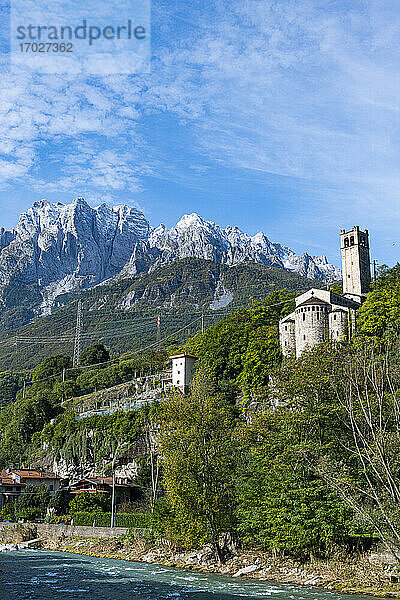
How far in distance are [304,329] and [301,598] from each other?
3604 centimetres

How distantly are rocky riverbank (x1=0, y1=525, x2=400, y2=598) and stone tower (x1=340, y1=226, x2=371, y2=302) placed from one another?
42.0 meters

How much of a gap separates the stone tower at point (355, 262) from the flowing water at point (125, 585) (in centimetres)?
4655

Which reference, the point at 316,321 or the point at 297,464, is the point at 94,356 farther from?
the point at 297,464

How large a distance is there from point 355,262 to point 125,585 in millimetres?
53947

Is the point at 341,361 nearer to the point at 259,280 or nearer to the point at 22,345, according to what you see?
the point at 259,280

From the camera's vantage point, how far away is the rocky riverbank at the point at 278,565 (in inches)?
1080

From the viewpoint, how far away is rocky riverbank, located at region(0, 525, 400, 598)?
27438 millimetres

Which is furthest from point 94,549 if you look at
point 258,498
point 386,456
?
point 386,456

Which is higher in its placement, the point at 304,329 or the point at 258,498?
the point at 304,329

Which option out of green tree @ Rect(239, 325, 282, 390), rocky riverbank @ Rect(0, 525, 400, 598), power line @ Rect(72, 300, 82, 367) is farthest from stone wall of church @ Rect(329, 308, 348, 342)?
power line @ Rect(72, 300, 82, 367)

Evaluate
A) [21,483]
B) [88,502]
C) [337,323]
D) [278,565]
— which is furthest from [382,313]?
[21,483]

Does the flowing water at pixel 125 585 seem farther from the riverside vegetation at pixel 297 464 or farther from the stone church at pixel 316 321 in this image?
the stone church at pixel 316 321

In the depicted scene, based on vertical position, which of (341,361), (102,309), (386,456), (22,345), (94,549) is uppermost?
(102,309)

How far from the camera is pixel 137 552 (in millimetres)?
41469
